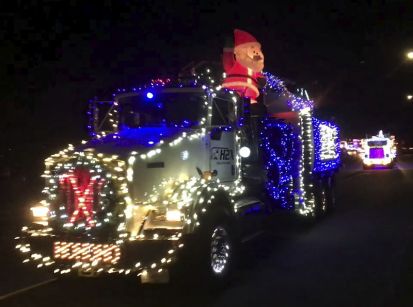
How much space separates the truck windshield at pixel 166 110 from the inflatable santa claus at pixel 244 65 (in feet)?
5.23

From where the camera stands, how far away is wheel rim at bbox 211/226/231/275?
7973mm

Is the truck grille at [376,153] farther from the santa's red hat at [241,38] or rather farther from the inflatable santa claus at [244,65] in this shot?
the santa's red hat at [241,38]

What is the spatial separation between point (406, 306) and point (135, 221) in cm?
341

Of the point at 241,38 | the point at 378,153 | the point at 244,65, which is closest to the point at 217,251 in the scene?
the point at 244,65

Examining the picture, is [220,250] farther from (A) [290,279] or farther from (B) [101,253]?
(B) [101,253]

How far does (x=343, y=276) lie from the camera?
8.60 m

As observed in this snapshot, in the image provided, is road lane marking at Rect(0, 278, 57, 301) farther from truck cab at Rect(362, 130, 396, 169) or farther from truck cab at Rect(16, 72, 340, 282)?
truck cab at Rect(362, 130, 396, 169)

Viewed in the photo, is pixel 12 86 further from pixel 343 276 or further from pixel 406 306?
pixel 406 306

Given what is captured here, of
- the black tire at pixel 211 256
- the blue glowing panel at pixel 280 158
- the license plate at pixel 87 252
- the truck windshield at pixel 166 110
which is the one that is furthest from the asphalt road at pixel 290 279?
the truck windshield at pixel 166 110

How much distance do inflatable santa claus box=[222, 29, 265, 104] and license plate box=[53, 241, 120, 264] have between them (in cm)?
427

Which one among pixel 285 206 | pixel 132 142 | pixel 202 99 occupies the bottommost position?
pixel 285 206

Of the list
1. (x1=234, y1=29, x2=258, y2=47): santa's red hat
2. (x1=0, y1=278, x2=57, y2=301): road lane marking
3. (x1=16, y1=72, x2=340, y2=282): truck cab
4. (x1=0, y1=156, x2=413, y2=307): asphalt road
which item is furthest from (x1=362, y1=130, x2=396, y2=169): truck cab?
(x1=0, y1=278, x2=57, y2=301): road lane marking

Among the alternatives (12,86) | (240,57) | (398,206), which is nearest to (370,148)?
(398,206)

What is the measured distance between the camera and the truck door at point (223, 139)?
8.86m
